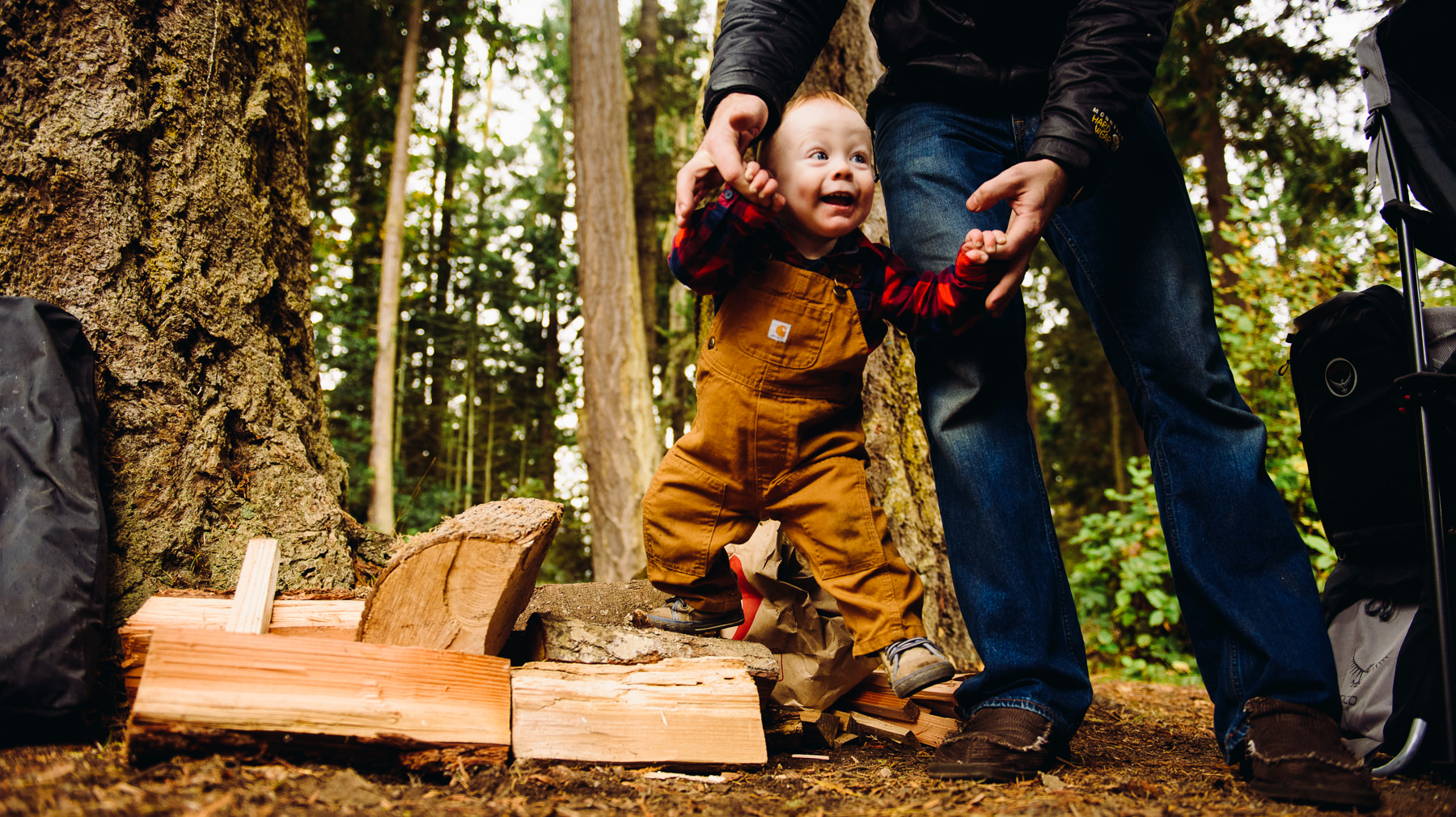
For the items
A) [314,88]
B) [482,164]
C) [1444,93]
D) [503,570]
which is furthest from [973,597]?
[482,164]

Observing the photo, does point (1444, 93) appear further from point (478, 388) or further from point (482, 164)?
point (482, 164)

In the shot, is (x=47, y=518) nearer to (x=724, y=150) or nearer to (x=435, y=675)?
(x=435, y=675)

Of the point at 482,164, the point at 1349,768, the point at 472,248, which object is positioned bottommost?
the point at 1349,768

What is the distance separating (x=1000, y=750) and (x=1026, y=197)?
121 centimetres

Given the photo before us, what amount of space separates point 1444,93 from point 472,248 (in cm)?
1465

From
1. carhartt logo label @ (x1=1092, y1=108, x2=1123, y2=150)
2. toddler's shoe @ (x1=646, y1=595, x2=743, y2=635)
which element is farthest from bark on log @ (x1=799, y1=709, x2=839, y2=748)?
carhartt logo label @ (x1=1092, y1=108, x2=1123, y2=150)

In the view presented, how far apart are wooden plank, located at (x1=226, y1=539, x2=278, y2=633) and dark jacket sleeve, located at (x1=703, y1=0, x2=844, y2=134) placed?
62.0 inches

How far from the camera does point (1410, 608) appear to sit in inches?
78.5

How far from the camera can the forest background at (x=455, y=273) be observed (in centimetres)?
207

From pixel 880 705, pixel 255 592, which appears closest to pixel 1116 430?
pixel 880 705

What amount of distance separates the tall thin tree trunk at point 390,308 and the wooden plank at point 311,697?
8.01 meters

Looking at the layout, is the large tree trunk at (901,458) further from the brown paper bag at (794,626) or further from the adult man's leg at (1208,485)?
the adult man's leg at (1208,485)

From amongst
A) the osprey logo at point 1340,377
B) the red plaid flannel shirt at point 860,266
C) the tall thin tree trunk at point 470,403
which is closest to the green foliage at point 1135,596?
the osprey logo at point 1340,377

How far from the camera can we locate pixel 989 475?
1.87 metres
